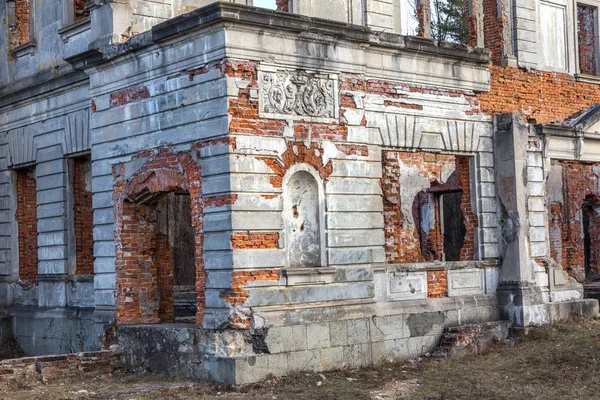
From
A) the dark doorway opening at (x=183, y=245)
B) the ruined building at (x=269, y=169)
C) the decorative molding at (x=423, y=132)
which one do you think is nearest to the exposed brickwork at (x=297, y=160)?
the ruined building at (x=269, y=169)

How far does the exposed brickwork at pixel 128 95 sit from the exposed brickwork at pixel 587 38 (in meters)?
10.5

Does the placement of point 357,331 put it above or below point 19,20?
below

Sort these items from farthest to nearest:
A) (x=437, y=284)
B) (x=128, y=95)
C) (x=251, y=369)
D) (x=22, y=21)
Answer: (x=22, y=21) → (x=437, y=284) → (x=128, y=95) → (x=251, y=369)

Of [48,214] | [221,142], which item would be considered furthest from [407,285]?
[48,214]

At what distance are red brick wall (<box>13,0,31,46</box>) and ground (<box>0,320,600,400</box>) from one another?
749 centimetres

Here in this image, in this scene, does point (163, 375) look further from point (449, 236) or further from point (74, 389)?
point (449, 236)

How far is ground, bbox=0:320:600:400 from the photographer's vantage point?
1110 centimetres

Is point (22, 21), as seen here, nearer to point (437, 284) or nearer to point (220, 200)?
point (220, 200)

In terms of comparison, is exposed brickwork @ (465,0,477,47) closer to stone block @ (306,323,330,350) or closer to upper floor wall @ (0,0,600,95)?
upper floor wall @ (0,0,600,95)

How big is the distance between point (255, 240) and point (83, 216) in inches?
201

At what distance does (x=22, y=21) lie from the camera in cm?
1748

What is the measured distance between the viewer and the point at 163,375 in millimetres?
12305

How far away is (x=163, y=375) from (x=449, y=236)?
17645 millimetres

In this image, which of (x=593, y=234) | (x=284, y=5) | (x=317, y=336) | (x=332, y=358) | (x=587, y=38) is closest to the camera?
(x=317, y=336)
